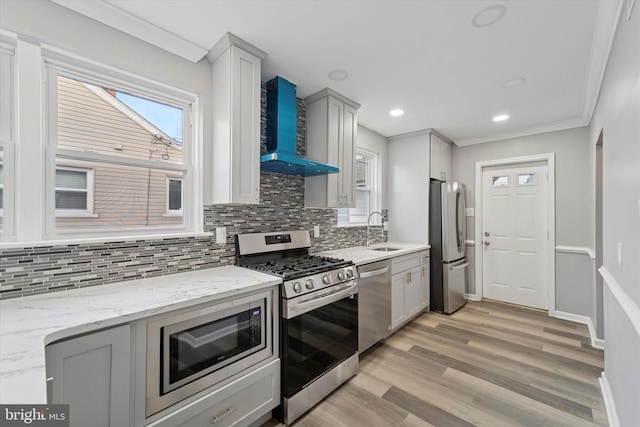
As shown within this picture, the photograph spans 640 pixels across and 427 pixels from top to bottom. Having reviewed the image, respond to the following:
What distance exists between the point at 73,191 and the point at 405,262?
9.91 ft

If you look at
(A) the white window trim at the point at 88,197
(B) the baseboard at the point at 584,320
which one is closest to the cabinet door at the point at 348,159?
(A) the white window trim at the point at 88,197

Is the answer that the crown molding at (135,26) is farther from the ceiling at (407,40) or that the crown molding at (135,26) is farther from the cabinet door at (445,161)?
the cabinet door at (445,161)

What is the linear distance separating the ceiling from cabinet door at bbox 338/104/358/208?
22 cm

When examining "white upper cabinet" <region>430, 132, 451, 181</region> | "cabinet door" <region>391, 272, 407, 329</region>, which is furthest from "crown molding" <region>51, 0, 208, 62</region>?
"white upper cabinet" <region>430, 132, 451, 181</region>

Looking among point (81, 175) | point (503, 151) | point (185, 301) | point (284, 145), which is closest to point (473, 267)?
point (503, 151)

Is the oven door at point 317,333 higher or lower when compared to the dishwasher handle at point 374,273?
lower

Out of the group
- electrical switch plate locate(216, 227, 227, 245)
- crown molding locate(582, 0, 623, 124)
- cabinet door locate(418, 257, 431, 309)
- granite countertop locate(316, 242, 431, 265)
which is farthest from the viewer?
cabinet door locate(418, 257, 431, 309)

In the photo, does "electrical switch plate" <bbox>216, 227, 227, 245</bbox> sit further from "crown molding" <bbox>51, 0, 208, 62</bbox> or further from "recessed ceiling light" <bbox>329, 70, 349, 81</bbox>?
"recessed ceiling light" <bbox>329, 70, 349, 81</bbox>

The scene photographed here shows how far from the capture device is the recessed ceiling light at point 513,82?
96.5 inches

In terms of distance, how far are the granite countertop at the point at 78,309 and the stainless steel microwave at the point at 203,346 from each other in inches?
3.3

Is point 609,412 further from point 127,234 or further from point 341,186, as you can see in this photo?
point 127,234

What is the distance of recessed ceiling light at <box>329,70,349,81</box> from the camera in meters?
2.37

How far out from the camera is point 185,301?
1.37m

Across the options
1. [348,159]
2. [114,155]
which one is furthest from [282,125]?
[114,155]
